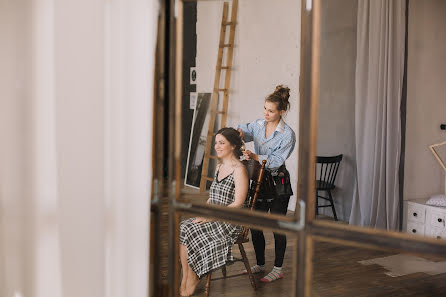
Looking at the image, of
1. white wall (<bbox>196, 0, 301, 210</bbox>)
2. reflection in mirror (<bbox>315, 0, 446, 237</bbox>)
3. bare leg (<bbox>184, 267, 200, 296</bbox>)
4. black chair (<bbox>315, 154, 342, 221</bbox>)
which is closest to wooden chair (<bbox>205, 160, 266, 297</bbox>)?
bare leg (<bbox>184, 267, 200, 296</bbox>)

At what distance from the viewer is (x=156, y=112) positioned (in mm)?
1725

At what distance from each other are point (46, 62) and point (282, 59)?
7.20 ft

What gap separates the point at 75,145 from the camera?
1.63 metres

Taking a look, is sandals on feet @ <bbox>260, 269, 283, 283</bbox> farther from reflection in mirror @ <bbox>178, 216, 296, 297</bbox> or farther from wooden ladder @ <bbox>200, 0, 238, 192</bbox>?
wooden ladder @ <bbox>200, 0, 238, 192</bbox>

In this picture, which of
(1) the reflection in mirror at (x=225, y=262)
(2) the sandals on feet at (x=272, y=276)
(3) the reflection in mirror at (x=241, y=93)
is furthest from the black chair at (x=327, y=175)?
(3) the reflection in mirror at (x=241, y=93)

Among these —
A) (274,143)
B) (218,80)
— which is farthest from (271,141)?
(218,80)

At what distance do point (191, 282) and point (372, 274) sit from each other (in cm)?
156

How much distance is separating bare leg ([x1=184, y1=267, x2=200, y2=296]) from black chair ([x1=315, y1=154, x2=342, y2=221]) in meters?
2.44

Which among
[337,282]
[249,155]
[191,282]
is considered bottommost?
[337,282]

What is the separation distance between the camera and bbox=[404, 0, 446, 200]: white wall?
4711 mm

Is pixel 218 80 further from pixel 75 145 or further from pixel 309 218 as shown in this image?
pixel 309 218

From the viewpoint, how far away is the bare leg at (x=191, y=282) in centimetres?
295

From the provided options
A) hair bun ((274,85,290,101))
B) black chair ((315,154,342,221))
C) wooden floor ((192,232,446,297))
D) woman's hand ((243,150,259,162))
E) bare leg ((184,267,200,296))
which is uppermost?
hair bun ((274,85,290,101))

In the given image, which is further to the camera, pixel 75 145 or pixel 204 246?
pixel 204 246
